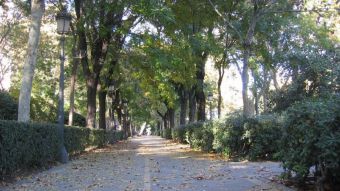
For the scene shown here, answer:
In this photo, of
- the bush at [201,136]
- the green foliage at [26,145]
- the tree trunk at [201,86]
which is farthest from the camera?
the tree trunk at [201,86]

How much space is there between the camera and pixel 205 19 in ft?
74.1

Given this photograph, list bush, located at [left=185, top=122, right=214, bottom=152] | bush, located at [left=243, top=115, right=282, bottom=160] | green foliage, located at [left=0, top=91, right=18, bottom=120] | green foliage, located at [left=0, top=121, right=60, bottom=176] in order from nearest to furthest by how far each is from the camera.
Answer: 1. green foliage, located at [left=0, top=121, right=60, bottom=176]
2. bush, located at [left=243, top=115, right=282, bottom=160]
3. bush, located at [left=185, top=122, right=214, bottom=152]
4. green foliage, located at [left=0, top=91, right=18, bottom=120]

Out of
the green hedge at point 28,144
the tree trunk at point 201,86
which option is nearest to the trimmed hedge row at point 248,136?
the green hedge at point 28,144

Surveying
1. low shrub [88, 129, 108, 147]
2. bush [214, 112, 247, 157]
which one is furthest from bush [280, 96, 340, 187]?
low shrub [88, 129, 108, 147]

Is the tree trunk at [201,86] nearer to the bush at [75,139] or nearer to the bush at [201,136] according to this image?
the bush at [201,136]

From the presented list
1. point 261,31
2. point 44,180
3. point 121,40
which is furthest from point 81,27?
point 44,180

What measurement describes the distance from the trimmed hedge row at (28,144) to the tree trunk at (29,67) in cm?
91

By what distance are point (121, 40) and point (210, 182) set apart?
Result: 62.1 feet

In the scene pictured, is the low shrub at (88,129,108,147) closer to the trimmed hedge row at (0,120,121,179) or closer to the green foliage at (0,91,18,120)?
the green foliage at (0,91,18,120)

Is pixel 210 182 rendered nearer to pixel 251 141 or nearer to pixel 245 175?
pixel 245 175

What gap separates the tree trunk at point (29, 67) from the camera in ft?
47.5

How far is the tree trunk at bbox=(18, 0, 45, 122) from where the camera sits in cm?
1448

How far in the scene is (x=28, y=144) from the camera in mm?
12266

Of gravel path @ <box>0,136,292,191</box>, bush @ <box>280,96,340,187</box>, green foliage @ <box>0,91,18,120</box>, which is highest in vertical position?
green foliage @ <box>0,91,18,120</box>
